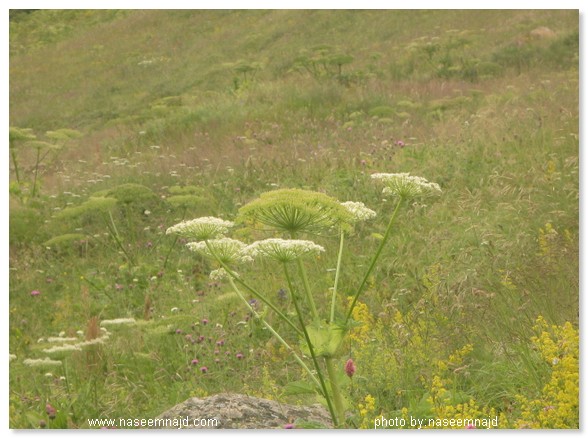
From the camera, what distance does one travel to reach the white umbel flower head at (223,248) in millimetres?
3605

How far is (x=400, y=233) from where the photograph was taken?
583 cm

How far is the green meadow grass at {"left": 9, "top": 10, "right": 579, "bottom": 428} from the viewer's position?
436 centimetres

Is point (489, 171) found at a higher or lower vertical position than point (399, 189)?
lower

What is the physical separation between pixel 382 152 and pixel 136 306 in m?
2.88

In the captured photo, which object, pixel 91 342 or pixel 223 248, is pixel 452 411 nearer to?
pixel 223 248

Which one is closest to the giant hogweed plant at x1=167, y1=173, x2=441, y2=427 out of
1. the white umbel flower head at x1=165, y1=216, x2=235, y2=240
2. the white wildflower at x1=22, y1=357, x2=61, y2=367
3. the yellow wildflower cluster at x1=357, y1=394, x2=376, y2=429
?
the white umbel flower head at x1=165, y1=216, x2=235, y2=240

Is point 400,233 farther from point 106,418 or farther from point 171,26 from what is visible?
point 171,26

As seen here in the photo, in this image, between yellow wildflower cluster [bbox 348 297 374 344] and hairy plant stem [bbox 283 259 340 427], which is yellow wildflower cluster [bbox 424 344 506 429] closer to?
hairy plant stem [bbox 283 259 340 427]

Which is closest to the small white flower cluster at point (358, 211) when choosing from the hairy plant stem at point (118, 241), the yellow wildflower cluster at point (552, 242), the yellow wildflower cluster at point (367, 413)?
the yellow wildflower cluster at point (367, 413)

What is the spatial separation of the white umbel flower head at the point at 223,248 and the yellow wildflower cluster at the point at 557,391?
1.35 meters

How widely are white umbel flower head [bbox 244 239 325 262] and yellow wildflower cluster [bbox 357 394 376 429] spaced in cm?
74

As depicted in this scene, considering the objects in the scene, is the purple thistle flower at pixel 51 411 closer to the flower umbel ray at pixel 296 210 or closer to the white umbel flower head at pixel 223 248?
the white umbel flower head at pixel 223 248

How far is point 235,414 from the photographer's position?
3961 millimetres

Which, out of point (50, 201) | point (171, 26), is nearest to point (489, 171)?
point (50, 201)
